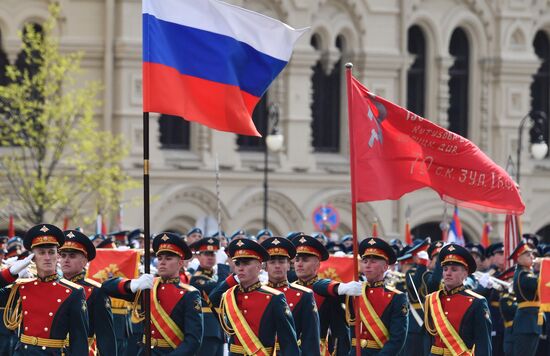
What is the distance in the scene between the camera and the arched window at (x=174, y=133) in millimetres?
39406

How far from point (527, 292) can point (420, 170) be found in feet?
18.2

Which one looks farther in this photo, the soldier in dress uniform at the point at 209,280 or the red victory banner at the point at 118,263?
the red victory banner at the point at 118,263

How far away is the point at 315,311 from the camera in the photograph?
1388 cm

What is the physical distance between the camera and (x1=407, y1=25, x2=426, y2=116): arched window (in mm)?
42688

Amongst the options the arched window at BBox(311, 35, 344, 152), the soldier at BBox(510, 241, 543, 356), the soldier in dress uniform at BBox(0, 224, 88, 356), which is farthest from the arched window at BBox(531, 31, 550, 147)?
the soldier in dress uniform at BBox(0, 224, 88, 356)

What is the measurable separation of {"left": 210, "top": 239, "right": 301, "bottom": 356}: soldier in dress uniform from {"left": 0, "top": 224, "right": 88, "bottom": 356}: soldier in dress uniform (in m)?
1.26

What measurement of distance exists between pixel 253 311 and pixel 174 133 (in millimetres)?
26200

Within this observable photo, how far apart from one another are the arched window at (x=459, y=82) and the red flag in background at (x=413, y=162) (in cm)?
2756

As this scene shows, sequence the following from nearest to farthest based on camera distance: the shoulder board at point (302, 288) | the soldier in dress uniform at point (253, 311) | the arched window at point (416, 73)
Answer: the soldier in dress uniform at point (253, 311) → the shoulder board at point (302, 288) → the arched window at point (416, 73)

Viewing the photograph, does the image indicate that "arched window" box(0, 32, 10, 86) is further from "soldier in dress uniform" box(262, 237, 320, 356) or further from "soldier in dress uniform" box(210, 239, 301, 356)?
"soldier in dress uniform" box(210, 239, 301, 356)

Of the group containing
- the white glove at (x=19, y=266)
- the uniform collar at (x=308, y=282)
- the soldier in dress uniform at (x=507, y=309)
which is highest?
the white glove at (x=19, y=266)

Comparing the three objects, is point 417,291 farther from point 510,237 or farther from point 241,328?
point 241,328

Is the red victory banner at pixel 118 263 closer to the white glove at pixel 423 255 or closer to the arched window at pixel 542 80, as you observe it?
the white glove at pixel 423 255

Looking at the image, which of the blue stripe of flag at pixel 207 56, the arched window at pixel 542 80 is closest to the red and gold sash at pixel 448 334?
the blue stripe of flag at pixel 207 56
